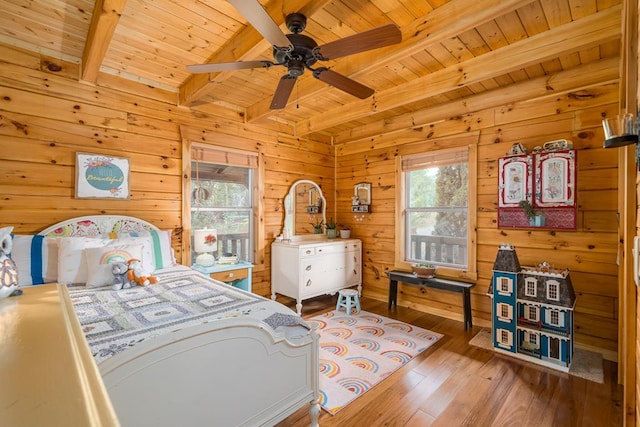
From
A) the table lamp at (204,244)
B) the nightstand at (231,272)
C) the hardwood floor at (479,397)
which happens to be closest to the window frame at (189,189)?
the table lamp at (204,244)

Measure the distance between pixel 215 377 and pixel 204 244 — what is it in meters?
2.02

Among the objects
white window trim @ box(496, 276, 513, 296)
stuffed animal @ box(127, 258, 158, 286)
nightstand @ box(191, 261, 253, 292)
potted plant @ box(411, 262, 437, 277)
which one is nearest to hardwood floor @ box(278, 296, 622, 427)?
white window trim @ box(496, 276, 513, 296)

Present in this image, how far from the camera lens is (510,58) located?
234cm

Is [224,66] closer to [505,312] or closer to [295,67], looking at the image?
[295,67]

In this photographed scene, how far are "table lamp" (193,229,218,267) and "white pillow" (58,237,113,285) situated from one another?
1004mm

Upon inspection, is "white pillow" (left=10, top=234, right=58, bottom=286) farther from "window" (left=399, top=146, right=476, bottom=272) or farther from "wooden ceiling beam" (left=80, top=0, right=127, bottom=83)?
"window" (left=399, top=146, right=476, bottom=272)

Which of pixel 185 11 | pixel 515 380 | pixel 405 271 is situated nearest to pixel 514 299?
pixel 515 380

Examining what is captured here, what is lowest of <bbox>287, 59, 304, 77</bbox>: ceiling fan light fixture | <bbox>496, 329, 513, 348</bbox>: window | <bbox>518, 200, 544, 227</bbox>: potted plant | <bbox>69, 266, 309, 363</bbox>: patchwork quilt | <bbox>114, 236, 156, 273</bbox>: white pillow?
<bbox>496, 329, 513, 348</bbox>: window

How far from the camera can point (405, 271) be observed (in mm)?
3885

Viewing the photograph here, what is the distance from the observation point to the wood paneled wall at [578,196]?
2.62m

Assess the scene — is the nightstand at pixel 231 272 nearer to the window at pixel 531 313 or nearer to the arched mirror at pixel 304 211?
the arched mirror at pixel 304 211

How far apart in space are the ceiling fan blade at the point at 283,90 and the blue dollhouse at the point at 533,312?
90.0 inches

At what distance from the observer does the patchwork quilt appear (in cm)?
142

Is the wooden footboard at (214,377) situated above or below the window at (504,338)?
above
